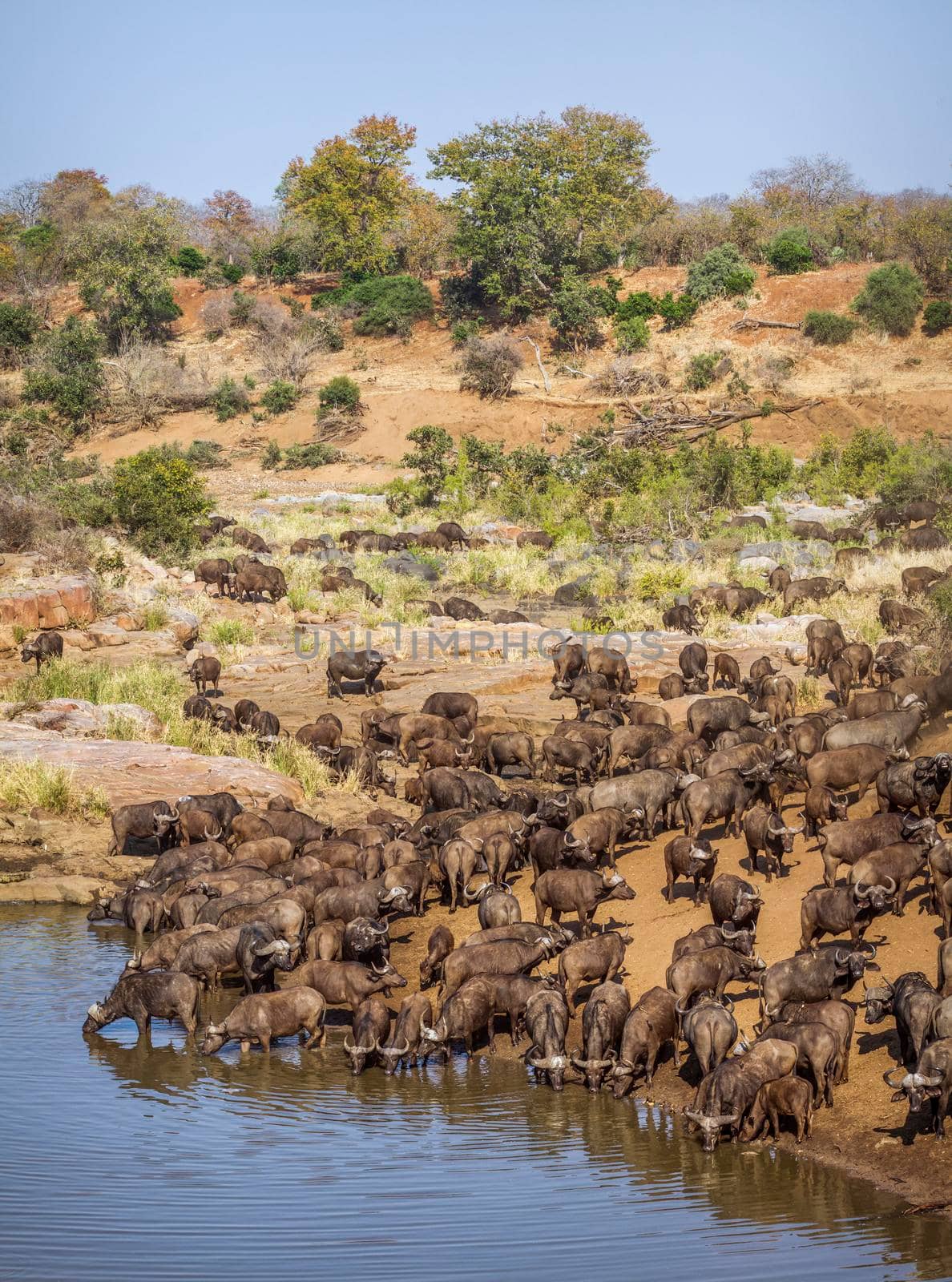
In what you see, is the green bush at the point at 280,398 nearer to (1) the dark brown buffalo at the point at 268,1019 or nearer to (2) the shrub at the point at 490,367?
(2) the shrub at the point at 490,367

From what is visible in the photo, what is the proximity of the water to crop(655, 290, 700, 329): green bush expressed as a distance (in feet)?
169

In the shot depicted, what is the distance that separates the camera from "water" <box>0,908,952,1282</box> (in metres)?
6.90

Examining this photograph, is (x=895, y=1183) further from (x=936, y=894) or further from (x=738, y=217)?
(x=738, y=217)

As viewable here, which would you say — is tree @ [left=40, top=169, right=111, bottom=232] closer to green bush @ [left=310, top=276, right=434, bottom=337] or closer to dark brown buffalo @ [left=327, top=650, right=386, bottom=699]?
green bush @ [left=310, top=276, right=434, bottom=337]

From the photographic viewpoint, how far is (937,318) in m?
53.9

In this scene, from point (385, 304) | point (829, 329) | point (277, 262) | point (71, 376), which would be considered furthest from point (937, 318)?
point (71, 376)

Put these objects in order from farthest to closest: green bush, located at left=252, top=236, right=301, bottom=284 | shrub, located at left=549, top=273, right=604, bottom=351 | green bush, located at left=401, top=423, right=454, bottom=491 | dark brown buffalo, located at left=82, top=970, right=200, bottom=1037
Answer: green bush, located at left=252, top=236, right=301, bottom=284
shrub, located at left=549, top=273, right=604, bottom=351
green bush, located at left=401, top=423, right=454, bottom=491
dark brown buffalo, located at left=82, top=970, right=200, bottom=1037

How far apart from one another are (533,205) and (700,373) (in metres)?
12.7

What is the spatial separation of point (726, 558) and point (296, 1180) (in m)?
24.0

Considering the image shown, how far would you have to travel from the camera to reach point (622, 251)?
65.4 meters

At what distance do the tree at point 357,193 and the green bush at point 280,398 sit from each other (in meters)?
→ 12.9

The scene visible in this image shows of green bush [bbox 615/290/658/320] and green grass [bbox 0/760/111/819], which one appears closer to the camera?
green grass [bbox 0/760/111/819]

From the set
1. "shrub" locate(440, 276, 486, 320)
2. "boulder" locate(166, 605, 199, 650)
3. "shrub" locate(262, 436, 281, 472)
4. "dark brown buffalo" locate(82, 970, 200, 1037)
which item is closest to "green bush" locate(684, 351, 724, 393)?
"shrub" locate(440, 276, 486, 320)

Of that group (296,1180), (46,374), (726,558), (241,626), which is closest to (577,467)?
(726,558)
